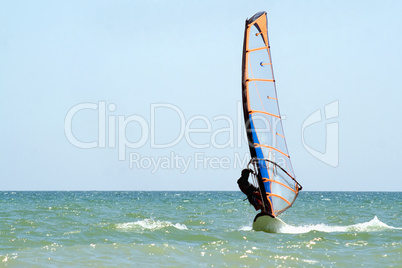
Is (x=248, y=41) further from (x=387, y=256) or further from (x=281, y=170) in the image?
(x=387, y=256)

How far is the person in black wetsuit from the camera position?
10625mm

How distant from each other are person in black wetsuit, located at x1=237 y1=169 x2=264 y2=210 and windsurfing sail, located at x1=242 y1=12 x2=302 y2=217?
0.34 ft

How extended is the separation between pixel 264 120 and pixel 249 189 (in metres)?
1.35

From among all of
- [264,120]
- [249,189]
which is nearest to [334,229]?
[249,189]

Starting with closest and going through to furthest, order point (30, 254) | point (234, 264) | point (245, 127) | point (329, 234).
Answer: point (234, 264)
point (30, 254)
point (245, 127)
point (329, 234)

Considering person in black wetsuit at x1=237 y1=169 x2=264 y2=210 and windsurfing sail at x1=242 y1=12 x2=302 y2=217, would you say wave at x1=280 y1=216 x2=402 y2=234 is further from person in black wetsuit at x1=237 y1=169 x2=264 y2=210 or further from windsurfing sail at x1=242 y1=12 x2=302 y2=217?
person in black wetsuit at x1=237 y1=169 x2=264 y2=210

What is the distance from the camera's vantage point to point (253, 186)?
10773mm

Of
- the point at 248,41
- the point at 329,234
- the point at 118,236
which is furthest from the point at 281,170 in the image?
the point at 118,236

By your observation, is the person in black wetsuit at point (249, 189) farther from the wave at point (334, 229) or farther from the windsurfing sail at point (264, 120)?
the wave at point (334, 229)

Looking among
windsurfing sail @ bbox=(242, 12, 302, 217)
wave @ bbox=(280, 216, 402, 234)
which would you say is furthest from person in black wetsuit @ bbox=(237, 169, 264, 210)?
wave @ bbox=(280, 216, 402, 234)

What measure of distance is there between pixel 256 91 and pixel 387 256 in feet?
12.7

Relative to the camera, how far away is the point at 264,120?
10.7 m

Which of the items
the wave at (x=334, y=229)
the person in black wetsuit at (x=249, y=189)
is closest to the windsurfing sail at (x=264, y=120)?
the person in black wetsuit at (x=249, y=189)

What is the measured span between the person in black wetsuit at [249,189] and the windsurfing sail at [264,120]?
0.10 m
